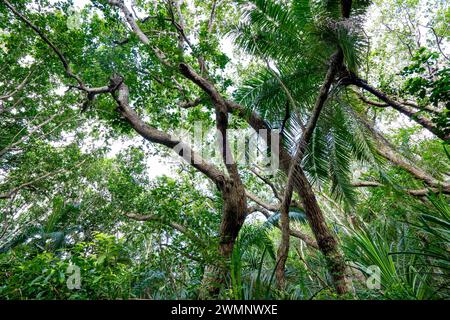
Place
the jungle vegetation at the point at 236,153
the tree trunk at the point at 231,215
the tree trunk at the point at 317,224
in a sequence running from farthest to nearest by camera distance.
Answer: the tree trunk at the point at 317,224 → the tree trunk at the point at 231,215 → the jungle vegetation at the point at 236,153

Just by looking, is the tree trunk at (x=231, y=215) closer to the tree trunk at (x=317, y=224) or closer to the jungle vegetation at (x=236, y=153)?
the jungle vegetation at (x=236, y=153)

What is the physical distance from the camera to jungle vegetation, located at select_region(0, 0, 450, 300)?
9.01 ft

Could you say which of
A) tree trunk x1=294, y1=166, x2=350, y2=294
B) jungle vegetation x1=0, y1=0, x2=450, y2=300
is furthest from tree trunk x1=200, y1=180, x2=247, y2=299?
tree trunk x1=294, y1=166, x2=350, y2=294

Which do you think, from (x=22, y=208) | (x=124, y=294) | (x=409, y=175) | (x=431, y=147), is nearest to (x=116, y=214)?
(x=22, y=208)

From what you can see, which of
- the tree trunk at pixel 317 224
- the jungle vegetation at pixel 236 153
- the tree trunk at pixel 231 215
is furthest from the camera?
the tree trunk at pixel 317 224

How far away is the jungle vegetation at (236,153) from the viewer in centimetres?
275

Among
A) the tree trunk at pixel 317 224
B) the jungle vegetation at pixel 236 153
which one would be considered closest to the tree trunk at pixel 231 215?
the jungle vegetation at pixel 236 153

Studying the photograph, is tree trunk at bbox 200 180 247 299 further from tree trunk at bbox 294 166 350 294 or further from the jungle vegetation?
tree trunk at bbox 294 166 350 294

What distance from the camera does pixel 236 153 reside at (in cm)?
718

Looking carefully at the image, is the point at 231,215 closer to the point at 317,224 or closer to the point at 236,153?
the point at 317,224

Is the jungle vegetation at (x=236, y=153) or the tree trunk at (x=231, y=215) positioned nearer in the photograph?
the jungle vegetation at (x=236, y=153)

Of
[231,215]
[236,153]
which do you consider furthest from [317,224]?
[236,153]
